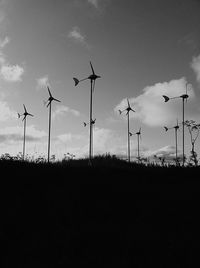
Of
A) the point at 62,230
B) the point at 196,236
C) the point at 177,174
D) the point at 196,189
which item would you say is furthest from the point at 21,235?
the point at 177,174

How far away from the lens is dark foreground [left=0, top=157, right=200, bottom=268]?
12586 mm

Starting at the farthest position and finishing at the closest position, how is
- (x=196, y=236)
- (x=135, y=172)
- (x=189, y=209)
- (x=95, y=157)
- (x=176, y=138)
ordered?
(x=176, y=138), (x=95, y=157), (x=135, y=172), (x=189, y=209), (x=196, y=236)

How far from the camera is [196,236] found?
15.2 metres

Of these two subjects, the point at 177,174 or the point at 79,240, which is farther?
the point at 177,174

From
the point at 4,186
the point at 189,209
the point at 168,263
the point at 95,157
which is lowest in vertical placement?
the point at 168,263

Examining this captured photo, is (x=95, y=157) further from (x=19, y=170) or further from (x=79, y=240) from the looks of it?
(x=79, y=240)

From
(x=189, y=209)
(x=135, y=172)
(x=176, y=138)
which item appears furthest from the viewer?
(x=176, y=138)

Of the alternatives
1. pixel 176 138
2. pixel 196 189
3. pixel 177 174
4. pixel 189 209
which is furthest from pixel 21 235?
pixel 176 138

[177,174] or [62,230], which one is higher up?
[177,174]

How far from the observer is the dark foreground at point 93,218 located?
12586mm

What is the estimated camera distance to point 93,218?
17.2 meters

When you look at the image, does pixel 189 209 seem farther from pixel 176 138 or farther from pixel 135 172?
pixel 176 138

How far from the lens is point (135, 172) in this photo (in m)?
28.8

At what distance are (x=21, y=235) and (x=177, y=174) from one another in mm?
18787
